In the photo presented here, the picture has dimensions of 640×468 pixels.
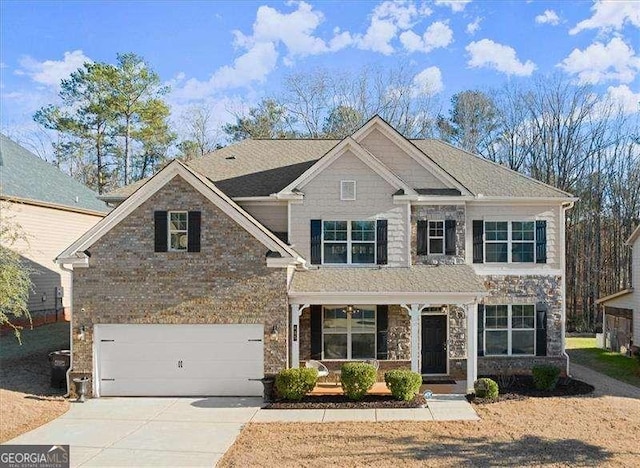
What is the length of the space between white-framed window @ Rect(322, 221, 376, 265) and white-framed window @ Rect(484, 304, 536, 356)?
4230 millimetres

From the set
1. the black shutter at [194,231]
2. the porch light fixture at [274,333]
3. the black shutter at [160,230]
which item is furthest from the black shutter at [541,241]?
the black shutter at [160,230]

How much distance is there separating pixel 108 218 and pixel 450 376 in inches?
429

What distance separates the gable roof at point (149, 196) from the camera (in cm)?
1412

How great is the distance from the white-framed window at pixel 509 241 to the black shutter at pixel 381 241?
3.34 m

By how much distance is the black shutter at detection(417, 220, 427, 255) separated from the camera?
16672 mm

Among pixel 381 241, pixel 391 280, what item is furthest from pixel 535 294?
pixel 381 241

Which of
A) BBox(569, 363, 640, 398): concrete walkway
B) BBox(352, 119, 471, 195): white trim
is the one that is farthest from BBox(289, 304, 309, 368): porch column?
BBox(569, 363, 640, 398): concrete walkway

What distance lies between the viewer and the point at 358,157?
16141mm

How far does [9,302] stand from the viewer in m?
13.3

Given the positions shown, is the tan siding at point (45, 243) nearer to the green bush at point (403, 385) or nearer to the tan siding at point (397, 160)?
the tan siding at point (397, 160)

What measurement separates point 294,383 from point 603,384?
9.67 m

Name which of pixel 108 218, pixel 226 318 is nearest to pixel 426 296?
pixel 226 318

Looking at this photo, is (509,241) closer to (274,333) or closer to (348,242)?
(348,242)

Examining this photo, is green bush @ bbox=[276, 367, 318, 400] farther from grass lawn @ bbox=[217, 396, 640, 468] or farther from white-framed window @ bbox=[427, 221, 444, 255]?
white-framed window @ bbox=[427, 221, 444, 255]
